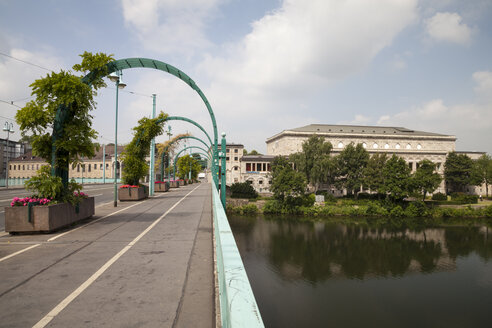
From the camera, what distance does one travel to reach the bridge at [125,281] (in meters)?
3.20

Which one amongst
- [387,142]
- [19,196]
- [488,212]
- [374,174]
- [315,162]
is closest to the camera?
[19,196]

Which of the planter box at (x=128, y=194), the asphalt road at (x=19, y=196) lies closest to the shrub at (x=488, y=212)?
the planter box at (x=128, y=194)

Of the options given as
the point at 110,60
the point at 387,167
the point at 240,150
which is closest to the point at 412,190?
the point at 387,167

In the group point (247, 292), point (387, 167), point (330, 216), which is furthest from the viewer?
point (387, 167)

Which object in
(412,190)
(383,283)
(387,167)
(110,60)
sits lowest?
(383,283)

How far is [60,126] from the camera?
33.3 feet

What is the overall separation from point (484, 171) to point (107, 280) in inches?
3650

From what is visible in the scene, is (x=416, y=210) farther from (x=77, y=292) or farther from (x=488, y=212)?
(x=77, y=292)

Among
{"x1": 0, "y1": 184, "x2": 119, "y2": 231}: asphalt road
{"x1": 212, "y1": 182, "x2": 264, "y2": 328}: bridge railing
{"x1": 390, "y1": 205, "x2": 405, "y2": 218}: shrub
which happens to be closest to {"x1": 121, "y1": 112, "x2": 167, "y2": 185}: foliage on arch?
{"x1": 0, "y1": 184, "x2": 119, "y2": 231}: asphalt road

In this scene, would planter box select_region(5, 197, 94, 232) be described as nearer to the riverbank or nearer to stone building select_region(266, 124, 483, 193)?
the riverbank

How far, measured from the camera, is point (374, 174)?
58.1m

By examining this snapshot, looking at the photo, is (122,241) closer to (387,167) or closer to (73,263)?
(73,263)

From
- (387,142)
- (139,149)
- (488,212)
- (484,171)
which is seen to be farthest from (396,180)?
(139,149)

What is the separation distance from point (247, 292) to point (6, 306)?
4.28 metres
